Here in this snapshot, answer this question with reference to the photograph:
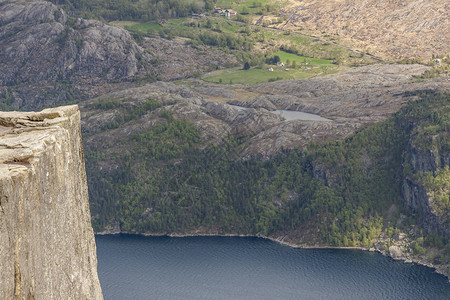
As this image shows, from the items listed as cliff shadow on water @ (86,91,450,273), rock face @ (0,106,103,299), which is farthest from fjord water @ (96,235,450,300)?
rock face @ (0,106,103,299)

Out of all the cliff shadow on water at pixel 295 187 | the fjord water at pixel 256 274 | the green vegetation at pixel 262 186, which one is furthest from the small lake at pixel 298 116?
the fjord water at pixel 256 274

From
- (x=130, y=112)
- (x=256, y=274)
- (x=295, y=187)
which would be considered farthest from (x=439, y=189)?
(x=130, y=112)

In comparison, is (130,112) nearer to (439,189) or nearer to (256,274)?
(256,274)

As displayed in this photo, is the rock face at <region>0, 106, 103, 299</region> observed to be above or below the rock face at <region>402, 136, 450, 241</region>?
above

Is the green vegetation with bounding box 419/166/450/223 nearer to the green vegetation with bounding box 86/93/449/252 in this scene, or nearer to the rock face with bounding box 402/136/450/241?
the rock face with bounding box 402/136/450/241

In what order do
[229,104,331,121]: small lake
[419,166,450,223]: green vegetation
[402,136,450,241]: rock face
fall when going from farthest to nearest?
[229,104,331,121]: small lake, [402,136,450,241]: rock face, [419,166,450,223]: green vegetation

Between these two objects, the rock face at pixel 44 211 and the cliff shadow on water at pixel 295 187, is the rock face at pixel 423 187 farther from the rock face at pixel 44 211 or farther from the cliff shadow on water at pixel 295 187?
the rock face at pixel 44 211

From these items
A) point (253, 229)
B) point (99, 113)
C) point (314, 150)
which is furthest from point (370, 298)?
point (99, 113)
